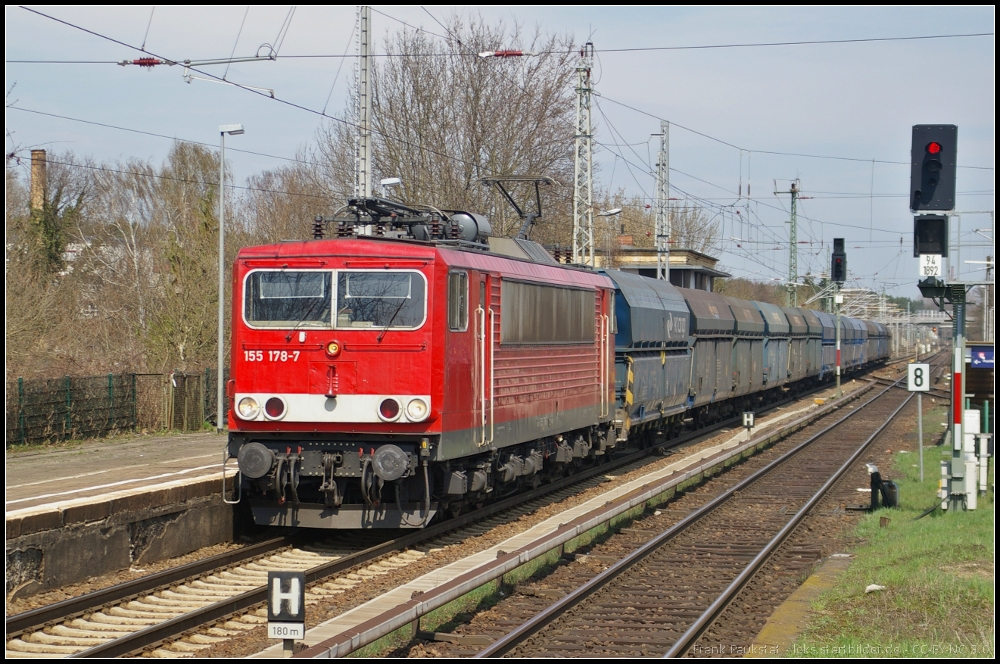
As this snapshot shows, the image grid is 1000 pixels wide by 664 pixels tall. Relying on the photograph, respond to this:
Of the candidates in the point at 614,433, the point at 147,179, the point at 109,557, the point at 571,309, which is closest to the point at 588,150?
the point at 614,433

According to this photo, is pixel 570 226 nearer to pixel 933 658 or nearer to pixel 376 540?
pixel 376 540

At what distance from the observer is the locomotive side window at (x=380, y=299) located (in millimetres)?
12062

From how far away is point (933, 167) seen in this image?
A: 13.9 metres

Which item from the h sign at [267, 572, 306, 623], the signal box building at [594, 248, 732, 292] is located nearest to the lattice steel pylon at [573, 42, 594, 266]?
the h sign at [267, 572, 306, 623]

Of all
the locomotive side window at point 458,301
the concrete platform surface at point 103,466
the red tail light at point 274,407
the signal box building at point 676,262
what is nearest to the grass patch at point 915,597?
the locomotive side window at point 458,301

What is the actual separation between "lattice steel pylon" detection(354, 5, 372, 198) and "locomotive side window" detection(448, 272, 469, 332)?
27.0 ft

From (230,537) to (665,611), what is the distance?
5735 mm

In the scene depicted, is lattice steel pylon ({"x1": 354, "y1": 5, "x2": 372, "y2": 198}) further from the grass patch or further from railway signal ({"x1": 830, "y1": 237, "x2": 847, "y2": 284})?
railway signal ({"x1": 830, "y1": 237, "x2": 847, "y2": 284})

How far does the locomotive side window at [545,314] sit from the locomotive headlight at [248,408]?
3266 millimetres

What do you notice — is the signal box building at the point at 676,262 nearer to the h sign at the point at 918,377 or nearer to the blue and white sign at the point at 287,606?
the h sign at the point at 918,377

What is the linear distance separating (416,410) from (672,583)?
321 cm

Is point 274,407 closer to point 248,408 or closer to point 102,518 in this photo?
point 248,408

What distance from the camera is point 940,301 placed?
16984 mm

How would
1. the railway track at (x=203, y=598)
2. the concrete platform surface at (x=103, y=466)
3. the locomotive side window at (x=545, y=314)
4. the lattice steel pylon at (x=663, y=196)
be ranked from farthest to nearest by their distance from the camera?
1. the lattice steel pylon at (x=663, y=196)
2. the locomotive side window at (x=545, y=314)
3. the concrete platform surface at (x=103, y=466)
4. the railway track at (x=203, y=598)
